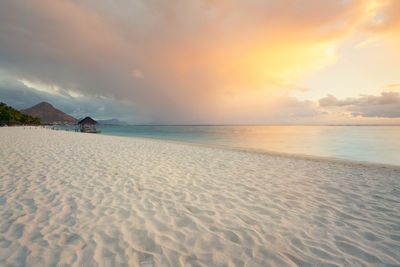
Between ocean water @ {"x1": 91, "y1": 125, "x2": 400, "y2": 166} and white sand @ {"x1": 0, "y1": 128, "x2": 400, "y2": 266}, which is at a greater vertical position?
white sand @ {"x1": 0, "y1": 128, "x2": 400, "y2": 266}

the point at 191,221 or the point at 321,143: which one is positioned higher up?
the point at 191,221

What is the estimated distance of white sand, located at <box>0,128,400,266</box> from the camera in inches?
92.3

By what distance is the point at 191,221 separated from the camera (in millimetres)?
3186

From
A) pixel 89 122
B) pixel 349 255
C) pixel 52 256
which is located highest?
pixel 89 122

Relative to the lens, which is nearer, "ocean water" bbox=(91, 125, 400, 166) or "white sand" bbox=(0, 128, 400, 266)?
"white sand" bbox=(0, 128, 400, 266)

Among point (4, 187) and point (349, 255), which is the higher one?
point (4, 187)

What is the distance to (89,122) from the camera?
46719 millimetres

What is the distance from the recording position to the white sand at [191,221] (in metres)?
2.34

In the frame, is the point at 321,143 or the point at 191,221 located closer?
the point at 191,221

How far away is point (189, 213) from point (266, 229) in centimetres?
150

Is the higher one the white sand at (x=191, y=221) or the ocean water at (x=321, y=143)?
the white sand at (x=191, y=221)

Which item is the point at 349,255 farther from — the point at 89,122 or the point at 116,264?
the point at 89,122

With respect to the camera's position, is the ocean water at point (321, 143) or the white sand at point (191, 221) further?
the ocean water at point (321, 143)

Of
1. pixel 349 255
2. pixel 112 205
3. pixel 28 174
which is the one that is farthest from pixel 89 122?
pixel 349 255
